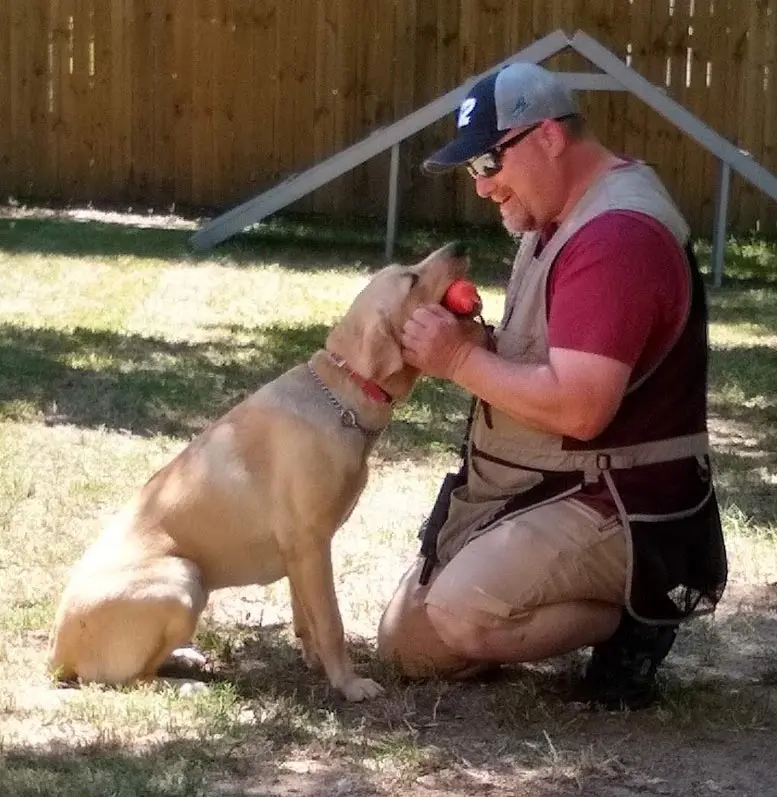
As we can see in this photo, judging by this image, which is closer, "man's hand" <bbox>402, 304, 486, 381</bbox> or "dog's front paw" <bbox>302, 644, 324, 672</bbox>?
"man's hand" <bbox>402, 304, 486, 381</bbox>

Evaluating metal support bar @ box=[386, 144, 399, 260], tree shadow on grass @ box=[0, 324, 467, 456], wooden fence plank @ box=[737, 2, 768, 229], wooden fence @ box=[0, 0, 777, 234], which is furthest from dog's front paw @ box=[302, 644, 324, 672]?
wooden fence plank @ box=[737, 2, 768, 229]

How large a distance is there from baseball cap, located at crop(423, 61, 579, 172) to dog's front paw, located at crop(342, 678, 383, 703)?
1.35m

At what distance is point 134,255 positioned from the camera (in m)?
11.2

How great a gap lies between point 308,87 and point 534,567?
10446mm

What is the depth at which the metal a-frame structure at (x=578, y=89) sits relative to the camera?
10.6 m

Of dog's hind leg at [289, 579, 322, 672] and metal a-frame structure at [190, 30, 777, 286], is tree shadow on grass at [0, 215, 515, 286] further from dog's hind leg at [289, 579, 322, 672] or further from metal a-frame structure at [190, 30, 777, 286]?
dog's hind leg at [289, 579, 322, 672]

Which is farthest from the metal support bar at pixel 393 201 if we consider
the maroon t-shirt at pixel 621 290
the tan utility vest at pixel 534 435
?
the maroon t-shirt at pixel 621 290

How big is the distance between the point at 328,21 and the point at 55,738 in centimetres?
1080

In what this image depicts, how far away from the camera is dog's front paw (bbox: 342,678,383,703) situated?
4004 mm

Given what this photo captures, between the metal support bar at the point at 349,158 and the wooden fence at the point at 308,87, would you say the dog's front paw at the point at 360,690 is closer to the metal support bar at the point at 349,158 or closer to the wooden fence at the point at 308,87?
the metal support bar at the point at 349,158

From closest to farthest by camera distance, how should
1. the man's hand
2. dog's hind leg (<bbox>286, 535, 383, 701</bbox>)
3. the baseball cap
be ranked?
1. the baseball cap
2. the man's hand
3. dog's hind leg (<bbox>286, 535, 383, 701</bbox>)

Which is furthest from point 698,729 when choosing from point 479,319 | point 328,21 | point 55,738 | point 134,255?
point 328,21

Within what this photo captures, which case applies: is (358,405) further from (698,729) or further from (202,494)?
(698,729)

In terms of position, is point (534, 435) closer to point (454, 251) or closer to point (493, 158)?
point (454, 251)
